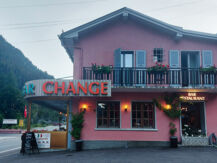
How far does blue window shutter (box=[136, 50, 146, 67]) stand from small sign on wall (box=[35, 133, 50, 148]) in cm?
715

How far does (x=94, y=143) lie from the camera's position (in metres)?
12.6

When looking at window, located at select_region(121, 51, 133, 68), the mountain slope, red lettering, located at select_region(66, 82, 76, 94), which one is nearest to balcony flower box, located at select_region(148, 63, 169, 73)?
window, located at select_region(121, 51, 133, 68)

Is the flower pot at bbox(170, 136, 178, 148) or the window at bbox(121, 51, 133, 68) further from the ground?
the window at bbox(121, 51, 133, 68)

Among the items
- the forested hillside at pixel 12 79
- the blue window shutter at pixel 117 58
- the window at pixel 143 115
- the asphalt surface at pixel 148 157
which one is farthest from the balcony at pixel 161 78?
the forested hillside at pixel 12 79

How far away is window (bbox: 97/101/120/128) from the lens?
13.1m

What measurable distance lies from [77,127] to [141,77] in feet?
15.9

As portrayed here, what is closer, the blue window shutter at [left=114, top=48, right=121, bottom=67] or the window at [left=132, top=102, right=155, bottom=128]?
the window at [left=132, top=102, right=155, bottom=128]

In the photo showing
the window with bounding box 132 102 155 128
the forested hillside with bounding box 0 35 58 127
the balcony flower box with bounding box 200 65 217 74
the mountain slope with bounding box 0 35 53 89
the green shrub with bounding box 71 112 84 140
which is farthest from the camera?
the mountain slope with bounding box 0 35 53 89

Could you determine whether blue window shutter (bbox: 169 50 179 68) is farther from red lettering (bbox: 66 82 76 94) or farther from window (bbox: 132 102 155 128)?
red lettering (bbox: 66 82 76 94)

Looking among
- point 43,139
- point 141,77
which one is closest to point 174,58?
point 141,77

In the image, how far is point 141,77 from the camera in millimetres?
12930

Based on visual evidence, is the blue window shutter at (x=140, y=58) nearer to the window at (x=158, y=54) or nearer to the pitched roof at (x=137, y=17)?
the window at (x=158, y=54)

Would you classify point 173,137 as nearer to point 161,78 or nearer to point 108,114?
point 161,78

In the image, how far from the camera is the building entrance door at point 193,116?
1344cm
